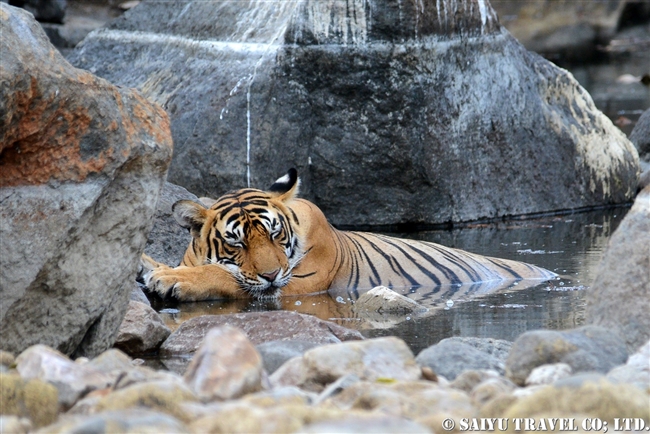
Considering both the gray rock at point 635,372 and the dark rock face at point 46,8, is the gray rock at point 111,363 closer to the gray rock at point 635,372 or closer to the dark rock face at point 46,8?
the gray rock at point 635,372

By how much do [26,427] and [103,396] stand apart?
39 cm

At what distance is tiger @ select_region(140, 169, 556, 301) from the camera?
690cm

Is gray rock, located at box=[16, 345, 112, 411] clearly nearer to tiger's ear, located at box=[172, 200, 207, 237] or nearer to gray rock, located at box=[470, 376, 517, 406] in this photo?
gray rock, located at box=[470, 376, 517, 406]

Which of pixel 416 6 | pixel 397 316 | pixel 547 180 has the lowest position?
pixel 397 316

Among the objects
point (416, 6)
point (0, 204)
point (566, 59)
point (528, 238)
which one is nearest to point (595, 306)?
point (0, 204)

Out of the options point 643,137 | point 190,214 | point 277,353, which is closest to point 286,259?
point 190,214

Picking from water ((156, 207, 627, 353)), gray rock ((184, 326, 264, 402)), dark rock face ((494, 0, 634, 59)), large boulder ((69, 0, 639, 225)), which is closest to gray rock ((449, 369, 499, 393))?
gray rock ((184, 326, 264, 402))

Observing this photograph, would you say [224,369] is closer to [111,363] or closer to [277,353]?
[111,363]

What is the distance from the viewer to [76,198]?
13.6 feet

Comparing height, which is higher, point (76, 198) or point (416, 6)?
point (416, 6)

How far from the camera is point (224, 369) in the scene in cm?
302

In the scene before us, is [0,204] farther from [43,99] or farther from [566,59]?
[566,59]

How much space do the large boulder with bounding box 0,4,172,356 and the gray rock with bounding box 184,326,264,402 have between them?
49.5 inches

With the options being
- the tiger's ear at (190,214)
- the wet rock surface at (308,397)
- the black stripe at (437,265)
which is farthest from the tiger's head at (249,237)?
the wet rock surface at (308,397)
